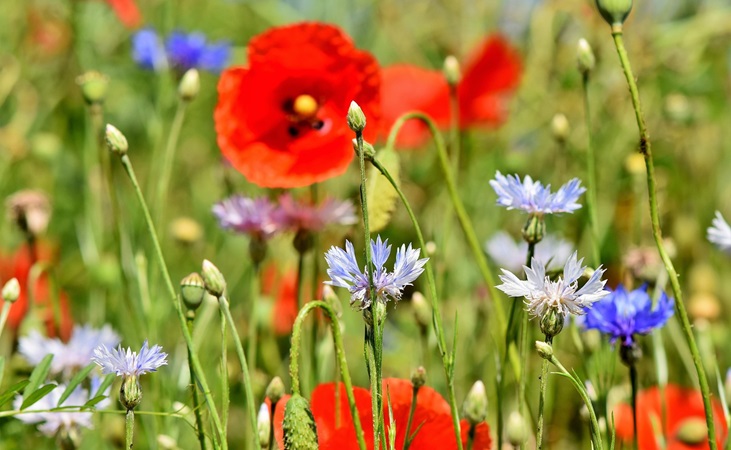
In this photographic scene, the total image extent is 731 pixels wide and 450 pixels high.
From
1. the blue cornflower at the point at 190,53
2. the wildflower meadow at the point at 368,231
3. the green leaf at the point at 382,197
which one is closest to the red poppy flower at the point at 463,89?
the wildflower meadow at the point at 368,231

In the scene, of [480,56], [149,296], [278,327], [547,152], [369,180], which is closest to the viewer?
[369,180]

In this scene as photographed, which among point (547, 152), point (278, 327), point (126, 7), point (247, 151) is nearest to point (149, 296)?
point (247, 151)

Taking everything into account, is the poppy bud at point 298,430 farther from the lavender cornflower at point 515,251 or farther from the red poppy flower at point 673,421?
the lavender cornflower at point 515,251

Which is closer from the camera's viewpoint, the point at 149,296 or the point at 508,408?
the point at 149,296

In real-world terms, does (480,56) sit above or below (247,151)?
above

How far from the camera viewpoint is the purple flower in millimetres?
1040

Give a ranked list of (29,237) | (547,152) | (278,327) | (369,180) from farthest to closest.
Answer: (547,152) < (278,327) < (29,237) < (369,180)

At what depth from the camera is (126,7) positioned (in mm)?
1776

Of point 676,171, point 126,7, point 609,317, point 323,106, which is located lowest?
point 609,317

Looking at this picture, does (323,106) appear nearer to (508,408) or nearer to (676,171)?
(508,408)

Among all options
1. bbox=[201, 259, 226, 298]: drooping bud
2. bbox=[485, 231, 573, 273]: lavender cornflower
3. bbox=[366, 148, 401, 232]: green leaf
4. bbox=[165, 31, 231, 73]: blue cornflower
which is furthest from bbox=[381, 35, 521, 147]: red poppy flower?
bbox=[201, 259, 226, 298]: drooping bud

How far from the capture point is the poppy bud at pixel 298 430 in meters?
0.64

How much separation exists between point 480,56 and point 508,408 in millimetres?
695

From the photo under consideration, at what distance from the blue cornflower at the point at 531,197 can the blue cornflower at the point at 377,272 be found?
139mm
